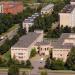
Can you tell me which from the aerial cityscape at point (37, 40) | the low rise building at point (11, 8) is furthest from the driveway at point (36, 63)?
the low rise building at point (11, 8)

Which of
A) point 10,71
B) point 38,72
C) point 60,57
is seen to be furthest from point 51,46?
point 10,71

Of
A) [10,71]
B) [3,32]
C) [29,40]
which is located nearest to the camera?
[10,71]

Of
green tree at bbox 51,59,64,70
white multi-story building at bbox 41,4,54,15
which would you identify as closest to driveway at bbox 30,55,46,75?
green tree at bbox 51,59,64,70

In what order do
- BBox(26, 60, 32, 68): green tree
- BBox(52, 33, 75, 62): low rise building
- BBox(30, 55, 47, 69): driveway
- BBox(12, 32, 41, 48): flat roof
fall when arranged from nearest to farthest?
BBox(26, 60, 32, 68): green tree → BBox(30, 55, 47, 69): driveway → BBox(52, 33, 75, 62): low rise building → BBox(12, 32, 41, 48): flat roof

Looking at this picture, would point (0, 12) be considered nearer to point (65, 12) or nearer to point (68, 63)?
point (65, 12)

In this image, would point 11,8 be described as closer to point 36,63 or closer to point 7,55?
point 7,55

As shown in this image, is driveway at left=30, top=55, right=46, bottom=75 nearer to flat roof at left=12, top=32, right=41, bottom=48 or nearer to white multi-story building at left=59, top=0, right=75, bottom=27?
flat roof at left=12, top=32, right=41, bottom=48

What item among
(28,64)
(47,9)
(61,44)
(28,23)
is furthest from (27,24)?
(28,64)

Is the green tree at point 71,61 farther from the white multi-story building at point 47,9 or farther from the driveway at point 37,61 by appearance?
the white multi-story building at point 47,9
